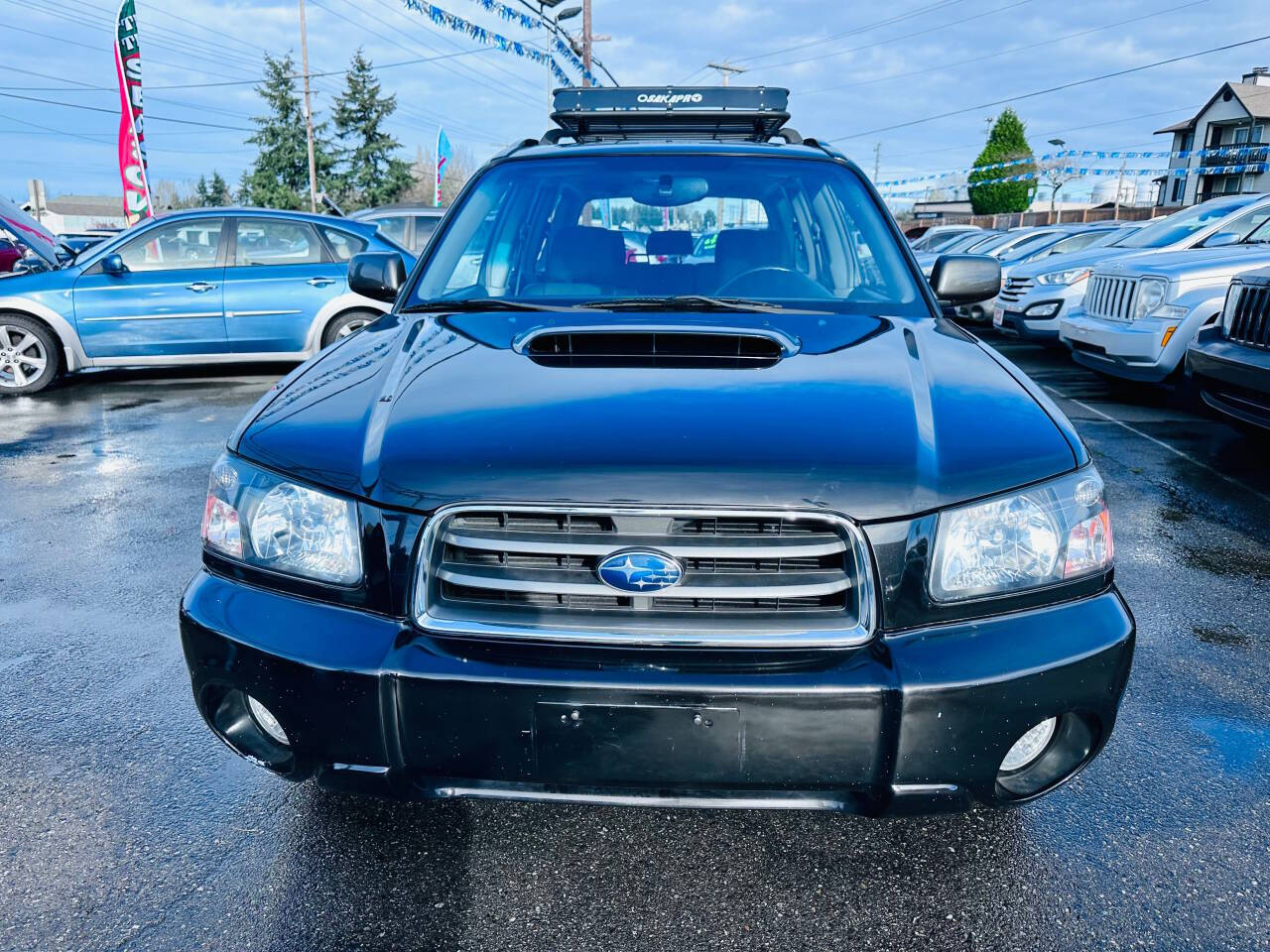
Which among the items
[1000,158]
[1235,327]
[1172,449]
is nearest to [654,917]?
[1235,327]

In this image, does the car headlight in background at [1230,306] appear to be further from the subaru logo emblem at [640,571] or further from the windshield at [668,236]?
→ the subaru logo emblem at [640,571]

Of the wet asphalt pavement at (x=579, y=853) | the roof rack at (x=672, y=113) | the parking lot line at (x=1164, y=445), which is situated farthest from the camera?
the parking lot line at (x=1164, y=445)

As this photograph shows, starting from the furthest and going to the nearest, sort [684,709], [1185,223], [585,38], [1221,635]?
[585,38]
[1185,223]
[1221,635]
[684,709]

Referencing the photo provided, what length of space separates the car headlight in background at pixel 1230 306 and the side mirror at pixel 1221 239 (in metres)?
3.45

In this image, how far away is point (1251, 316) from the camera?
18.7ft

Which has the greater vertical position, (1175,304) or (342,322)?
(1175,304)

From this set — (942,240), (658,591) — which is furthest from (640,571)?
(942,240)

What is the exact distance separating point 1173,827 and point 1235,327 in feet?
15.1

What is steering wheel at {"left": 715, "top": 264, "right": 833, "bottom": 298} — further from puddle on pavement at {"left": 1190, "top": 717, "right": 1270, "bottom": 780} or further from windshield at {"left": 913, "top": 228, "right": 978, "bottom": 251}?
windshield at {"left": 913, "top": 228, "right": 978, "bottom": 251}

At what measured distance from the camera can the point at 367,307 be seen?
9055 mm

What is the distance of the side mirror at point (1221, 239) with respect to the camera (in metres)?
8.98

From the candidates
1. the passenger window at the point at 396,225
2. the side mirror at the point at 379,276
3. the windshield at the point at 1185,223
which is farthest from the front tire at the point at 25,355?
the windshield at the point at 1185,223

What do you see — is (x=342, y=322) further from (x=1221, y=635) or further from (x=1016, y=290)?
(x=1016, y=290)

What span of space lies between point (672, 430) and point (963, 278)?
1.82m
